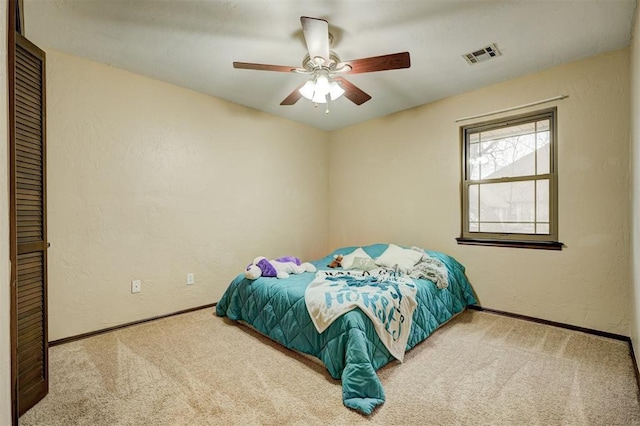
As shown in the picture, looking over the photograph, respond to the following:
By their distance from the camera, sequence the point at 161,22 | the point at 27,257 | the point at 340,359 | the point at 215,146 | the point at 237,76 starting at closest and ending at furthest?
the point at 27,257 → the point at 340,359 → the point at 161,22 → the point at 237,76 → the point at 215,146

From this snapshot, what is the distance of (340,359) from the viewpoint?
1944 millimetres

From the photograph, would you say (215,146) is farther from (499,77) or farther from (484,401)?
(484,401)

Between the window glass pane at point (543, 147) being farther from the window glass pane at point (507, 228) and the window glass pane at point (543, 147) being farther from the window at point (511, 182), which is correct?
the window glass pane at point (507, 228)

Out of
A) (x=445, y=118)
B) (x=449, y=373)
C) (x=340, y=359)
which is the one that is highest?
(x=445, y=118)

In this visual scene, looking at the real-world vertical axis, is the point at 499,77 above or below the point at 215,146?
above

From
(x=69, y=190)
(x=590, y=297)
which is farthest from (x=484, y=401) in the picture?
(x=69, y=190)

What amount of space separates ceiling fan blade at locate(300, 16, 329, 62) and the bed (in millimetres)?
1760

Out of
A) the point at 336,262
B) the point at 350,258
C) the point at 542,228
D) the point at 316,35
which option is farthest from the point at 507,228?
the point at 316,35

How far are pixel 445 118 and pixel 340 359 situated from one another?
293 cm

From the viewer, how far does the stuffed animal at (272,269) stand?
2853mm

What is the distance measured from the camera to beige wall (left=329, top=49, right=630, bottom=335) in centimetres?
257

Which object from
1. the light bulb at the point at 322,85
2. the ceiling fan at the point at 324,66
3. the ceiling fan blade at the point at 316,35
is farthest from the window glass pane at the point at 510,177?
the ceiling fan blade at the point at 316,35

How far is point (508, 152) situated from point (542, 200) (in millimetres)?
604

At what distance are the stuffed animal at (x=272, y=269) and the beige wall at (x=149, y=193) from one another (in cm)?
85
